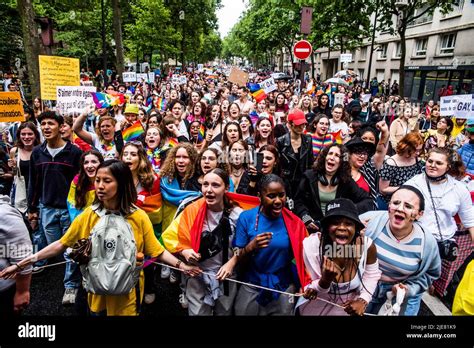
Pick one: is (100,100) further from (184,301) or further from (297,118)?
(184,301)

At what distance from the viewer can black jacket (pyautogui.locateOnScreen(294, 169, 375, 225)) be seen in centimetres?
363

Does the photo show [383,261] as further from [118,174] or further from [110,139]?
[110,139]

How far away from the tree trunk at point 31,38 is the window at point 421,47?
2732cm

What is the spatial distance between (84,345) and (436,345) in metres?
2.44

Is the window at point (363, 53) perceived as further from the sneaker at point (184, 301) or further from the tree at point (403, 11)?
the sneaker at point (184, 301)

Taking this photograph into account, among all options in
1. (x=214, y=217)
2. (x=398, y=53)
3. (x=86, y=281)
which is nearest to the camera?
(x=86, y=281)

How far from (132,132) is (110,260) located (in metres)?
4.07

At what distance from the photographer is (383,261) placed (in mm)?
2703

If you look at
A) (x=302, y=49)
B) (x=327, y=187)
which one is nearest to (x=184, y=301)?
(x=327, y=187)

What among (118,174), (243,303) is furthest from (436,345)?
(118,174)

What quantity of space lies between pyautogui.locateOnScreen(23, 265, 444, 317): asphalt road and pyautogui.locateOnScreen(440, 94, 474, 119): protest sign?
377 cm

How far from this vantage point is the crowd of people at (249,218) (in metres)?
2.49

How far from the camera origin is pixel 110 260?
2.34m

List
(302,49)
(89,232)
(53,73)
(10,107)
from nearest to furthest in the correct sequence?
(89,232), (10,107), (53,73), (302,49)
